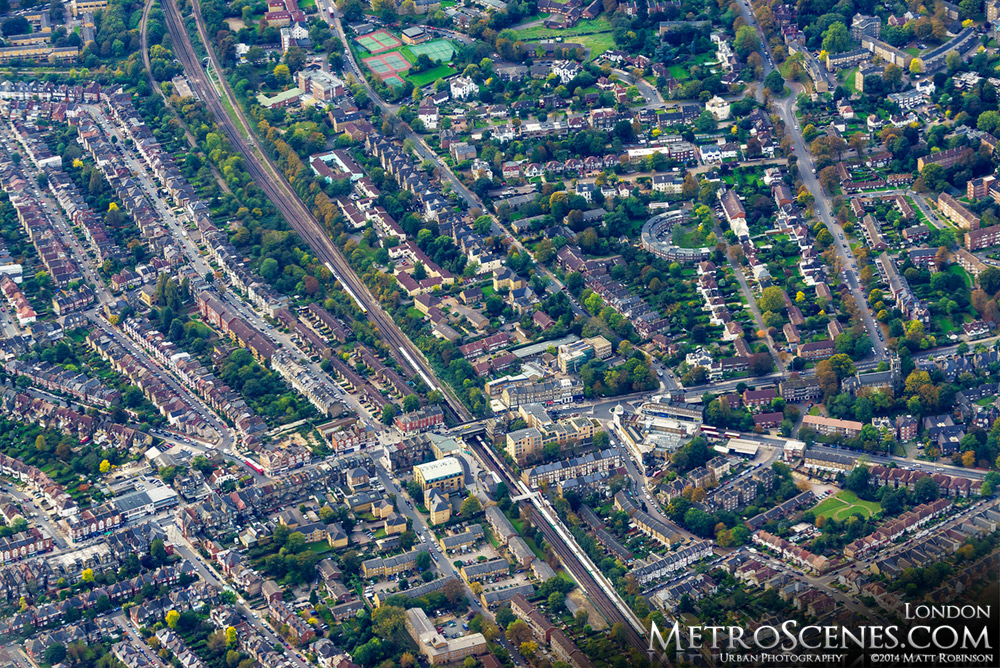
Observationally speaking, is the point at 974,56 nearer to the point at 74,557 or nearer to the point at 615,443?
the point at 615,443

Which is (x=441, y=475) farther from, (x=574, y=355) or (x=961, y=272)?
(x=961, y=272)

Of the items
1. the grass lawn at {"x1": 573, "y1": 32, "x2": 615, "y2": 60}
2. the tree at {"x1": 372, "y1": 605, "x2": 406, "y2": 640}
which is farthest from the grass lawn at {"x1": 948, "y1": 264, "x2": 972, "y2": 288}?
the tree at {"x1": 372, "y1": 605, "x2": 406, "y2": 640}

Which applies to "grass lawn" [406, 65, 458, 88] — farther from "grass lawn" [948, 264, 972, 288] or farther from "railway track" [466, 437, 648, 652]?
"railway track" [466, 437, 648, 652]

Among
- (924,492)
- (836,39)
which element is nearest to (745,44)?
(836,39)

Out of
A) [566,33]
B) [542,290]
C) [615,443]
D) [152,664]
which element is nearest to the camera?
[152,664]

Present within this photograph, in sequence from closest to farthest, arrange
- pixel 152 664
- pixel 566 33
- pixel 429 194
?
pixel 152 664 → pixel 429 194 → pixel 566 33

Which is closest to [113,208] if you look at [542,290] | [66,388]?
[66,388]
